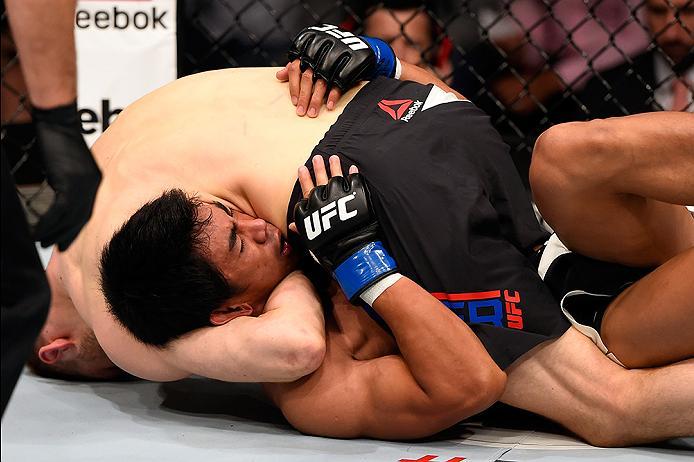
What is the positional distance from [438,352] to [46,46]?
0.80 metres

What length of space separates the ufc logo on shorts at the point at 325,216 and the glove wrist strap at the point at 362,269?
61 millimetres

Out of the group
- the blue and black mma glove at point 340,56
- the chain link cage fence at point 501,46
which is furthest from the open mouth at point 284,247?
the chain link cage fence at point 501,46

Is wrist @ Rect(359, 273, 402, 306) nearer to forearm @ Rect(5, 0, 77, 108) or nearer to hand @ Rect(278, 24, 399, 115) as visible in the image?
hand @ Rect(278, 24, 399, 115)

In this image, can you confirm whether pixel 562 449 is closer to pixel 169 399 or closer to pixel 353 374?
pixel 353 374

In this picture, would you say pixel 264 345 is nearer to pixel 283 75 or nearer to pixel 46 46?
pixel 283 75

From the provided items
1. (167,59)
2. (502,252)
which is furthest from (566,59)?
(502,252)

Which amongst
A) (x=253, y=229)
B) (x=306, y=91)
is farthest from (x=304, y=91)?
(x=253, y=229)

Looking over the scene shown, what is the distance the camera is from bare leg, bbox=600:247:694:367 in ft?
4.97

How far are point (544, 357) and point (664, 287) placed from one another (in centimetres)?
22

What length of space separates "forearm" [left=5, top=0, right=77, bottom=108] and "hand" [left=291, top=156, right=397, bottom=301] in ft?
1.95

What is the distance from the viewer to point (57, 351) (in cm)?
183

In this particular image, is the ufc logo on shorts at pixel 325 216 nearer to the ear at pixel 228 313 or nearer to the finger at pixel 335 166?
the finger at pixel 335 166

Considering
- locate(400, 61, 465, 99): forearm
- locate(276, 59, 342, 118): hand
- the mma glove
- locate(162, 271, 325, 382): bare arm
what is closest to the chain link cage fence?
locate(400, 61, 465, 99): forearm

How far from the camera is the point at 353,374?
1.59 metres
